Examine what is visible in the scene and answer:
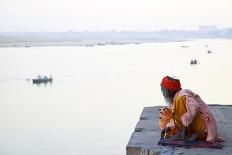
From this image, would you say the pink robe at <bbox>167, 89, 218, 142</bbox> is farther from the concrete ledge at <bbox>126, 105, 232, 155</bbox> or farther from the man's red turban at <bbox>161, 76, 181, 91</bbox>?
the concrete ledge at <bbox>126, 105, 232, 155</bbox>

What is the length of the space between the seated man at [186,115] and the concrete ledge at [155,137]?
254mm

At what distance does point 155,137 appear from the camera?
596 cm

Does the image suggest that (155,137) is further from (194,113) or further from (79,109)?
(79,109)

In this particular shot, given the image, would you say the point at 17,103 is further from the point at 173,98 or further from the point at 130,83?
the point at 173,98

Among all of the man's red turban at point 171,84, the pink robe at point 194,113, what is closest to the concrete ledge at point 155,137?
the pink robe at point 194,113

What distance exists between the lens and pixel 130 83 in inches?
1280

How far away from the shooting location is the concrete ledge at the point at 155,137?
200 inches

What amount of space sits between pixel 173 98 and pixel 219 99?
18.1 m

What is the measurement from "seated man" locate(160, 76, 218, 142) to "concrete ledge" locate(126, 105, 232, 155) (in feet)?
0.83

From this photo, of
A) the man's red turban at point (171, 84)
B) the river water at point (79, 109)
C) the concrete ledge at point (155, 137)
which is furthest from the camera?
the river water at point (79, 109)

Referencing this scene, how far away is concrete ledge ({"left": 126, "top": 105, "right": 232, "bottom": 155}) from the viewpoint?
5078 mm

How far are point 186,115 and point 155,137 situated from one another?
95 cm

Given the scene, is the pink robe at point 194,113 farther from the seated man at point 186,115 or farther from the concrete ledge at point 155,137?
the concrete ledge at point 155,137

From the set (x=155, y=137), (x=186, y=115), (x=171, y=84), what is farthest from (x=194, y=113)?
(x=155, y=137)
